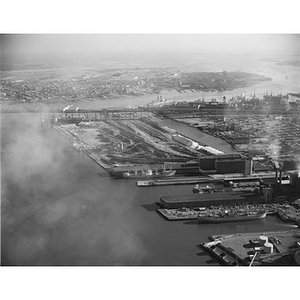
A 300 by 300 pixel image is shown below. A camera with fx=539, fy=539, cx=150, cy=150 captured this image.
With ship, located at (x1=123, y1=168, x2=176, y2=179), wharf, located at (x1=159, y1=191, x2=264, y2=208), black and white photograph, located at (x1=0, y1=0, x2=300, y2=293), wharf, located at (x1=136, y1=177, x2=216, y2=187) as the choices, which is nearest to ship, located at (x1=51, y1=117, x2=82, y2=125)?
black and white photograph, located at (x1=0, y1=0, x2=300, y2=293)

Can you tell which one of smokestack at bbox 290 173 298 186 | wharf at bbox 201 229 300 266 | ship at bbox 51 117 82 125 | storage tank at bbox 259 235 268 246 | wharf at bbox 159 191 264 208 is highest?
ship at bbox 51 117 82 125

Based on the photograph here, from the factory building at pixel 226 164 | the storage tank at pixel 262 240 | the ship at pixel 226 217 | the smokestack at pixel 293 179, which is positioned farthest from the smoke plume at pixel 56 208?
the smokestack at pixel 293 179

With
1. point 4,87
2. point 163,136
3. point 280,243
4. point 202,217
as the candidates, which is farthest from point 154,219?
point 4,87

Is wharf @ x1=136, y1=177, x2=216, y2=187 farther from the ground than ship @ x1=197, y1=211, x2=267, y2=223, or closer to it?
farther from the ground

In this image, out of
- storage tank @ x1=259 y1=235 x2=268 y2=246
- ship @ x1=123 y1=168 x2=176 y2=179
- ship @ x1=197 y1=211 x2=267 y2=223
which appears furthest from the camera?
ship @ x1=123 y1=168 x2=176 y2=179

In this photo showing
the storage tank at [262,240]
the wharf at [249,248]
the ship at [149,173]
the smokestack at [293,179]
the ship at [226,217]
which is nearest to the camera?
the wharf at [249,248]

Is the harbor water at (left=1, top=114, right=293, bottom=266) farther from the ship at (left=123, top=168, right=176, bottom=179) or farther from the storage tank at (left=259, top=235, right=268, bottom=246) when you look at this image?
the storage tank at (left=259, top=235, right=268, bottom=246)

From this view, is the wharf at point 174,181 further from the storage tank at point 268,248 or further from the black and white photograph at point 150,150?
the storage tank at point 268,248

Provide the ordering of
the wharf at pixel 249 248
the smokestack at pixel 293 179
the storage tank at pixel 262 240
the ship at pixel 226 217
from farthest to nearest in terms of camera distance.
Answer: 1. the smokestack at pixel 293 179
2. the ship at pixel 226 217
3. the storage tank at pixel 262 240
4. the wharf at pixel 249 248
